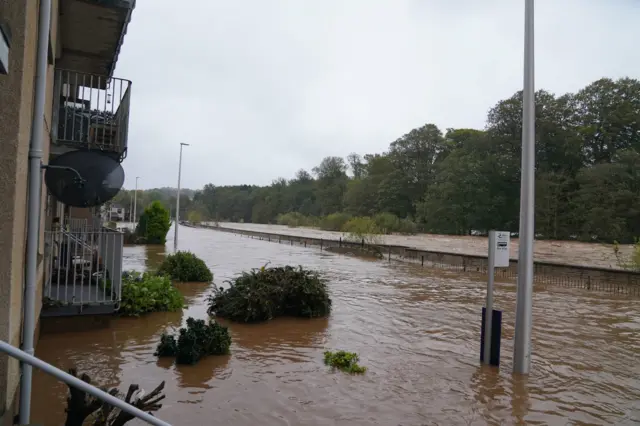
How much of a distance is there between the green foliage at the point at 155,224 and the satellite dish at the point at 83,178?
30.8 meters

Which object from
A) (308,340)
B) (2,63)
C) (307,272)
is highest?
(2,63)

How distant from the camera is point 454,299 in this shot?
1374cm

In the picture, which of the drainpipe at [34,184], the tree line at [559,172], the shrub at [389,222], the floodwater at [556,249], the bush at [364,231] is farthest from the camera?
the shrub at [389,222]

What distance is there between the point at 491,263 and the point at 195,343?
4.37m

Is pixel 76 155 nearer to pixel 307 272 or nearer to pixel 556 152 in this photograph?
pixel 307 272

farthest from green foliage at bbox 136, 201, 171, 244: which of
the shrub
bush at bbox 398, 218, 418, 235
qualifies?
bush at bbox 398, 218, 418, 235

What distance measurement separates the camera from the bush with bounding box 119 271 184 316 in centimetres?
931

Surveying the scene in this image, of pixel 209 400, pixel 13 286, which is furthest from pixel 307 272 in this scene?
pixel 13 286

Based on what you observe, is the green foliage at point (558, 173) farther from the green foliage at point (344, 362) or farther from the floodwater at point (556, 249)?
the green foliage at point (344, 362)

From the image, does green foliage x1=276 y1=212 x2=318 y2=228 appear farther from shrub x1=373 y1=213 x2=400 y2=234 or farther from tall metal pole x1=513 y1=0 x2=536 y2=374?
tall metal pole x1=513 y1=0 x2=536 y2=374

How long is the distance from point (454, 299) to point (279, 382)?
888cm

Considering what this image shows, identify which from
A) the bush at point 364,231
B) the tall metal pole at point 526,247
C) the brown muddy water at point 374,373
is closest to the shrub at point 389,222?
the bush at point 364,231

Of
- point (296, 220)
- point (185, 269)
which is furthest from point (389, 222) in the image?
point (296, 220)

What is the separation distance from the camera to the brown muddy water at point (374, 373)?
5.17m
